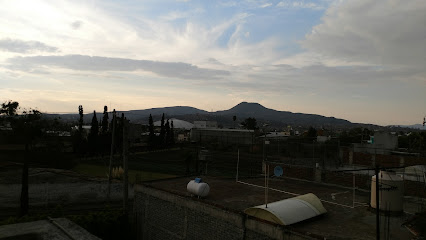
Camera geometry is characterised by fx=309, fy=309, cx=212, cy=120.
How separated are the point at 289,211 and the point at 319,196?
6.43 metres

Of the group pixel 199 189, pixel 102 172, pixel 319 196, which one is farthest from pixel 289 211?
pixel 102 172

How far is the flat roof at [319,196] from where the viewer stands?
41.5 feet

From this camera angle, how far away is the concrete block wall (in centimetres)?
1269

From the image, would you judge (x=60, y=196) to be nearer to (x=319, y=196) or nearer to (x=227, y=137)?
(x=319, y=196)

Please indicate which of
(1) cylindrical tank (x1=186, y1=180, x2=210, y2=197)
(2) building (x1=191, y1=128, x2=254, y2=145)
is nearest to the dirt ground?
(1) cylindrical tank (x1=186, y1=180, x2=210, y2=197)

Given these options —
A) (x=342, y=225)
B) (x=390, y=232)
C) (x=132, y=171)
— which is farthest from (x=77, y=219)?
(x=132, y=171)

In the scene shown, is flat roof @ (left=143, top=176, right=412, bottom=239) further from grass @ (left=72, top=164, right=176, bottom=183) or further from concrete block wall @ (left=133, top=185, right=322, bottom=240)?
grass @ (left=72, top=164, right=176, bottom=183)

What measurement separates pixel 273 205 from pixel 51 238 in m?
10.3

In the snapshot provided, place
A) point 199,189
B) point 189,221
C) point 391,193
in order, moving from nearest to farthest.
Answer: point 391,193
point 189,221
point 199,189

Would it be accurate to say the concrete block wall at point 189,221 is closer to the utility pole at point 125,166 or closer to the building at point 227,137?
the utility pole at point 125,166

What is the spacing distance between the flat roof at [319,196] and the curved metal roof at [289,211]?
0.33 metres

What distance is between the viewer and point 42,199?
3142cm

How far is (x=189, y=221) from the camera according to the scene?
53.5 feet

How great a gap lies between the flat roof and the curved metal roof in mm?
327
